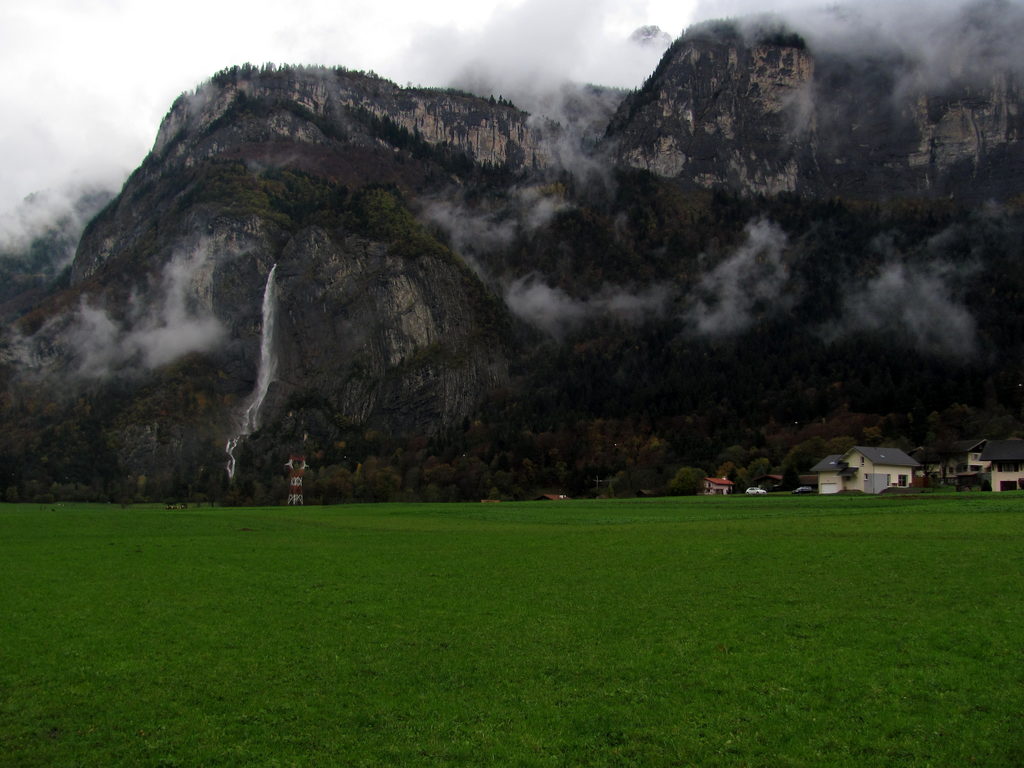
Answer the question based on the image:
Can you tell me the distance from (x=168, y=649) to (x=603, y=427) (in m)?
169

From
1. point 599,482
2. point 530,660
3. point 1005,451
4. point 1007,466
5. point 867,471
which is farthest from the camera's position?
point 599,482

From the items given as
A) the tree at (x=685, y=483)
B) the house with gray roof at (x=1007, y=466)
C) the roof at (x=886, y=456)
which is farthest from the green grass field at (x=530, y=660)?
the tree at (x=685, y=483)

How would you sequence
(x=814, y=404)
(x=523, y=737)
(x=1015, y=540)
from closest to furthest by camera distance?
(x=523, y=737) → (x=1015, y=540) → (x=814, y=404)

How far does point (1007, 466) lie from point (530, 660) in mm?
88595

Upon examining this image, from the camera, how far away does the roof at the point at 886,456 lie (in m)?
99.3

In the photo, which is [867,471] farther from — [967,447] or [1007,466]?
[967,447]

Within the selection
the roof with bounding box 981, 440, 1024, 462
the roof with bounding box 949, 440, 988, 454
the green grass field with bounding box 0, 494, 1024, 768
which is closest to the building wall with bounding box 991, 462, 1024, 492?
the roof with bounding box 981, 440, 1024, 462

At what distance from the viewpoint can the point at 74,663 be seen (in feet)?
63.9

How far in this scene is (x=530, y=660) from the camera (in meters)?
18.8

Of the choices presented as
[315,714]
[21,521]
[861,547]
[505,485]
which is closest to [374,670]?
[315,714]

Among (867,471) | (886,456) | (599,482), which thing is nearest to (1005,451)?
(886,456)

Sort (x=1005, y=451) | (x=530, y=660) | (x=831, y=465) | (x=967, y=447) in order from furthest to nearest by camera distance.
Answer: (x=967, y=447), (x=831, y=465), (x=1005, y=451), (x=530, y=660)

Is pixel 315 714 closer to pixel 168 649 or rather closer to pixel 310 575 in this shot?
pixel 168 649

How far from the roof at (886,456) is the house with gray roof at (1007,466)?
11644mm
